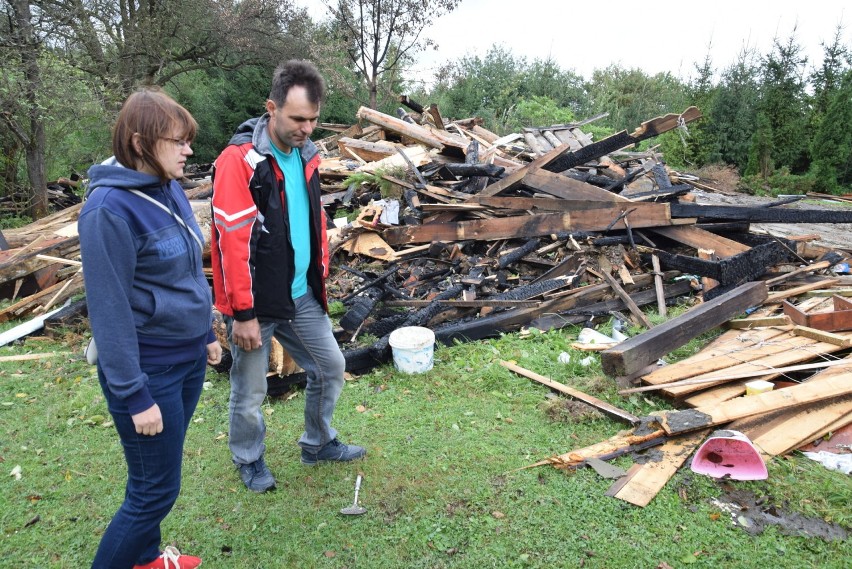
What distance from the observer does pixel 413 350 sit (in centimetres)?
458

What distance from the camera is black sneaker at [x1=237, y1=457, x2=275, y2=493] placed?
124 inches

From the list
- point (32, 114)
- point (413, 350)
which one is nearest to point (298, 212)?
point (413, 350)

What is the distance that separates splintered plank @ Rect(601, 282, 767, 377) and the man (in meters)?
2.04

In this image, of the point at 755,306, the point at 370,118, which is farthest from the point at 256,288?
the point at 370,118

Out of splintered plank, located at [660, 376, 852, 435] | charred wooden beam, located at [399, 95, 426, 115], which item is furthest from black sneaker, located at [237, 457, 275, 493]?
charred wooden beam, located at [399, 95, 426, 115]

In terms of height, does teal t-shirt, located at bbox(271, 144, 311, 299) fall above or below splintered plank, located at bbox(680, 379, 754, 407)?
above

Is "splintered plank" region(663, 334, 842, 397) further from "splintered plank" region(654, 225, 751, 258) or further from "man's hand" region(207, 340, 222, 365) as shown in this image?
"man's hand" region(207, 340, 222, 365)

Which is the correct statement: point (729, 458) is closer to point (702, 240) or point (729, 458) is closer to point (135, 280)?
point (135, 280)

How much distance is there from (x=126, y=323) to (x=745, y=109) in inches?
760

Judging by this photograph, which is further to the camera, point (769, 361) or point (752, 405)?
point (769, 361)

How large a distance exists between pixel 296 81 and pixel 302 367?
1.55 metres

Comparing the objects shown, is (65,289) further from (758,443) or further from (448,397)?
(758,443)

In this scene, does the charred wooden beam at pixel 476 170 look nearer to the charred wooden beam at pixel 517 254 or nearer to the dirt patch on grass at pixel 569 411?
the charred wooden beam at pixel 517 254

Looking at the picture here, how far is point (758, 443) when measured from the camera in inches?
127
